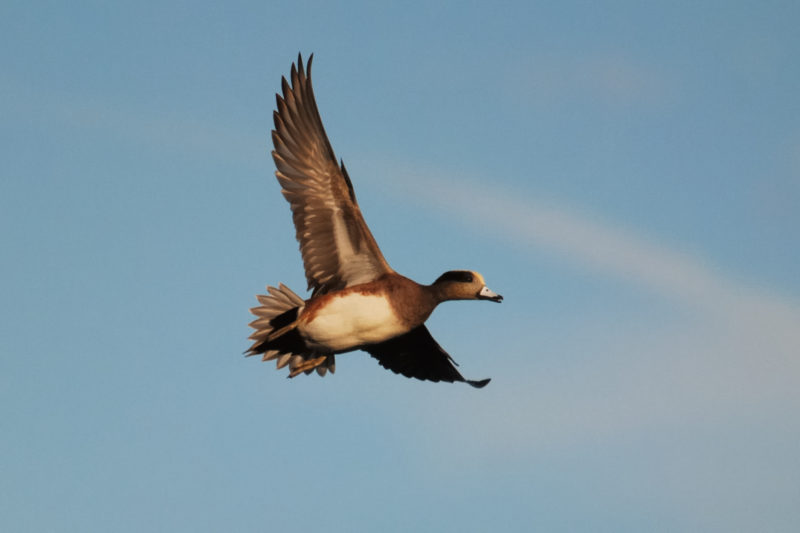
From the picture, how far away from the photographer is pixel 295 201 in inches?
475

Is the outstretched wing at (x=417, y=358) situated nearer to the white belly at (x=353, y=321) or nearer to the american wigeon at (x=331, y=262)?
the american wigeon at (x=331, y=262)

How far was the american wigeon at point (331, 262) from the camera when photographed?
1190cm

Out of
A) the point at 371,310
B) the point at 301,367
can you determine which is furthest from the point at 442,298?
the point at 301,367

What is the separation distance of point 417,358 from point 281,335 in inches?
87.6

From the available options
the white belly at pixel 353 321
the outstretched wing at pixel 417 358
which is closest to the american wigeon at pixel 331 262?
the white belly at pixel 353 321

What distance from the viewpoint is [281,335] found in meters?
12.4

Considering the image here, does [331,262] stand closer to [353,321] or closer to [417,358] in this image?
[353,321]

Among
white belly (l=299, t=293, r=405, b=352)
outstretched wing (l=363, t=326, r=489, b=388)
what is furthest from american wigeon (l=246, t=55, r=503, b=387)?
outstretched wing (l=363, t=326, r=489, b=388)

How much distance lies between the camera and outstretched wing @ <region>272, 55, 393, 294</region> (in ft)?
39.0

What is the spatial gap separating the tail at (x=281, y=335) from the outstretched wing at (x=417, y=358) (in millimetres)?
1019

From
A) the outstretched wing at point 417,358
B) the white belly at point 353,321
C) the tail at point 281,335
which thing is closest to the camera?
the white belly at point 353,321

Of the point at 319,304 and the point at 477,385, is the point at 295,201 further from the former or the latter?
the point at 477,385

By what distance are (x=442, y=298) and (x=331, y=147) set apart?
6.98 ft

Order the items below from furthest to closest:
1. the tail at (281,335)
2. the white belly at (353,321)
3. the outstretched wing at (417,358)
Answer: the outstretched wing at (417,358) → the tail at (281,335) → the white belly at (353,321)
